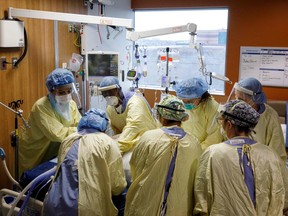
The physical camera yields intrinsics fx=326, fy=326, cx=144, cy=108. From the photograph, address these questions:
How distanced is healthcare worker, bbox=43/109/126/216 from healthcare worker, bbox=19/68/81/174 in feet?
2.08

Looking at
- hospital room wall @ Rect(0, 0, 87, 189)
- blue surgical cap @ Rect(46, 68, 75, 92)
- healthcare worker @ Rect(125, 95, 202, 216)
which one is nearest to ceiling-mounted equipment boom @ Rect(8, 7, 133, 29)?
hospital room wall @ Rect(0, 0, 87, 189)

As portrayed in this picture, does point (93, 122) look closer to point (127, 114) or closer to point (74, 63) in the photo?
point (127, 114)

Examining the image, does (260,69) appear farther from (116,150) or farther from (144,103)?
(116,150)

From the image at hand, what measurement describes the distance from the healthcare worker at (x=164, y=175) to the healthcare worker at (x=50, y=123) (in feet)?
3.19

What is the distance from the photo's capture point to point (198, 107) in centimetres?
266

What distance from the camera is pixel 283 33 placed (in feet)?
15.0

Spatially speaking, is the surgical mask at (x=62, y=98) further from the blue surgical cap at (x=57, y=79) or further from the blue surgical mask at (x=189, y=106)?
the blue surgical mask at (x=189, y=106)

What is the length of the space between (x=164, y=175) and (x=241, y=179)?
0.42 m

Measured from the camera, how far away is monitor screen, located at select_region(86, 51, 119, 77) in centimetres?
395

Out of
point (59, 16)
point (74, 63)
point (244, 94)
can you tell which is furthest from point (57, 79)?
point (244, 94)

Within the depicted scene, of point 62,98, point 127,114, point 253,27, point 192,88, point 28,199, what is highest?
point 253,27

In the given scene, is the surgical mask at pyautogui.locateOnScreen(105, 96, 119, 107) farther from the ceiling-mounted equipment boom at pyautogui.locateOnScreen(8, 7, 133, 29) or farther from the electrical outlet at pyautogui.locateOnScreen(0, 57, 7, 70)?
the electrical outlet at pyautogui.locateOnScreen(0, 57, 7, 70)

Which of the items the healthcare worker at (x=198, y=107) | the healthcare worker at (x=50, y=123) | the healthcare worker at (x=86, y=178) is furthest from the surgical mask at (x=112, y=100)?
the healthcare worker at (x=86, y=178)

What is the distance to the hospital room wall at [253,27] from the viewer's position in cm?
457
